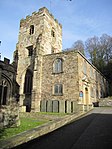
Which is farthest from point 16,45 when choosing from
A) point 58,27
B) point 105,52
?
point 105,52

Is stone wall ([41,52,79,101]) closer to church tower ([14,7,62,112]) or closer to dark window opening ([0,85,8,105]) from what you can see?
church tower ([14,7,62,112])

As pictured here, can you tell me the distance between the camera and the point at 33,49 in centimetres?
2508

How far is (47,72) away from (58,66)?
6.27ft

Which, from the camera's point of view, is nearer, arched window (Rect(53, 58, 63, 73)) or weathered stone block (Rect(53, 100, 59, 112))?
weathered stone block (Rect(53, 100, 59, 112))

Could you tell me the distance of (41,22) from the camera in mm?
26062

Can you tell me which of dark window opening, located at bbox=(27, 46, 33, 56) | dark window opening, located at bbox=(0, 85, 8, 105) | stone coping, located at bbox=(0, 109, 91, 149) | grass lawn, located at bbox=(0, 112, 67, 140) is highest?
dark window opening, located at bbox=(27, 46, 33, 56)

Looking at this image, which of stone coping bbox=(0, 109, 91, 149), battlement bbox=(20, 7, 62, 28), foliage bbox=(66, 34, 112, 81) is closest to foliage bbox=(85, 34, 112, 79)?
foliage bbox=(66, 34, 112, 81)

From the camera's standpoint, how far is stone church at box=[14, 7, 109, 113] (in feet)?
61.3

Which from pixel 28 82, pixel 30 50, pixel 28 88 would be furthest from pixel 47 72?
pixel 30 50

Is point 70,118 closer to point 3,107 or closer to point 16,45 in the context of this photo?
point 3,107

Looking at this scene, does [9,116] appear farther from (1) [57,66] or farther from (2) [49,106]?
(1) [57,66]

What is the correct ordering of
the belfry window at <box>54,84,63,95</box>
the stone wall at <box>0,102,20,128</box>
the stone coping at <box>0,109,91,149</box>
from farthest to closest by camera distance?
the belfry window at <box>54,84,63,95</box> → the stone wall at <box>0,102,20,128</box> → the stone coping at <box>0,109,91,149</box>

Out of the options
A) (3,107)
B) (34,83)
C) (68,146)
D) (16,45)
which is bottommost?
(68,146)

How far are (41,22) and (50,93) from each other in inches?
522
